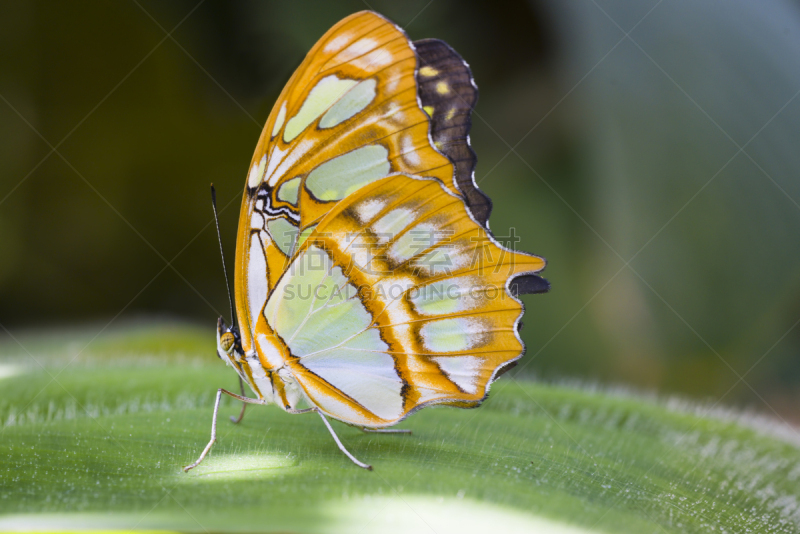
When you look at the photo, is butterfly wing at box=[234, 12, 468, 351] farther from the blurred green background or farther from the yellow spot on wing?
the blurred green background

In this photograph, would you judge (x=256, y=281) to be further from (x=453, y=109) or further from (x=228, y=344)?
(x=453, y=109)

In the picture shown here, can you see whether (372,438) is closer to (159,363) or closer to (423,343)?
(423,343)

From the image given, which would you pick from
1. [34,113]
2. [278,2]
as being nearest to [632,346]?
[278,2]

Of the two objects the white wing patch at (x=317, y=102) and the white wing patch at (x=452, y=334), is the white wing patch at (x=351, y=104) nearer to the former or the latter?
the white wing patch at (x=317, y=102)

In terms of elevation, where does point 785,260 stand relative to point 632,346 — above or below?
above

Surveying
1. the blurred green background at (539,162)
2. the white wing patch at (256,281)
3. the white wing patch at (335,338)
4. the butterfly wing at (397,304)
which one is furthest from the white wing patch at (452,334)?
the blurred green background at (539,162)

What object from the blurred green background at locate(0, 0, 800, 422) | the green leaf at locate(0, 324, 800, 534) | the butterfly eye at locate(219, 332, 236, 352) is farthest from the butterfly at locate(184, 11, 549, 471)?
the blurred green background at locate(0, 0, 800, 422)
